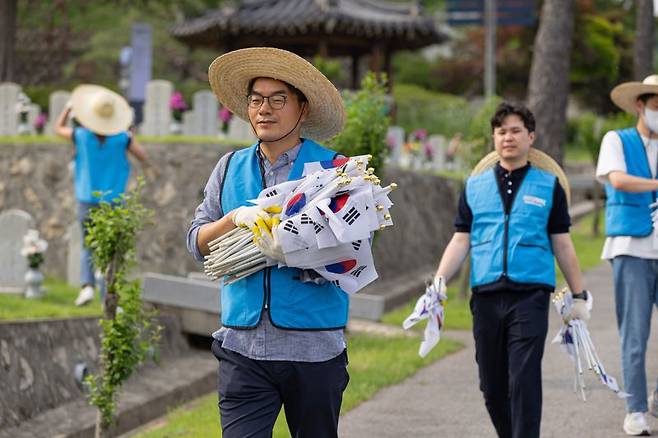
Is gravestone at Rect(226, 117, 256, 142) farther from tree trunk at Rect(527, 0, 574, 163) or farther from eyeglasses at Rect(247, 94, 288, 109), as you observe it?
eyeglasses at Rect(247, 94, 288, 109)

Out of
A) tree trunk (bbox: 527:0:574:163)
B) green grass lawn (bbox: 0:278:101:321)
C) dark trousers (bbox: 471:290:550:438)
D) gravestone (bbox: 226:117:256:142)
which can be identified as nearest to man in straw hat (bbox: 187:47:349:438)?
dark trousers (bbox: 471:290:550:438)

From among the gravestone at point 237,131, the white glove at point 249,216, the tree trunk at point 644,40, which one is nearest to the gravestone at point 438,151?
the tree trunk at point 644,40

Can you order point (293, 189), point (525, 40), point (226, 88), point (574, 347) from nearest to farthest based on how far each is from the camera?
point (293, 189)
point (226, 88)
point (574, 347)
point (525, 40)

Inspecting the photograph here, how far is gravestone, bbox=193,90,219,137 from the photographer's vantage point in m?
17.5

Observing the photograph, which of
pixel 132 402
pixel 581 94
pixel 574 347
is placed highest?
pixel 581 94

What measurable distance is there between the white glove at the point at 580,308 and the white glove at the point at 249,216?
2.64 metres

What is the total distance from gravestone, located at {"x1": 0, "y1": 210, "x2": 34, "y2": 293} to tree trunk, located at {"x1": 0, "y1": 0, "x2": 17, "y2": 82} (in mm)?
14671

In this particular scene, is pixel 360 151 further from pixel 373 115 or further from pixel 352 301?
pixel 352 301

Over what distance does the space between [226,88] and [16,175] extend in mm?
12243

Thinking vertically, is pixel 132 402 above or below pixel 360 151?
below

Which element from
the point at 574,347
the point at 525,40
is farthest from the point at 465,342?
the point at 525,40

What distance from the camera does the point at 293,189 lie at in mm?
4375

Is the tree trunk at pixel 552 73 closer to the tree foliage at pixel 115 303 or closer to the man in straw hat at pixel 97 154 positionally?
the man in straw hat at pixel 97 154

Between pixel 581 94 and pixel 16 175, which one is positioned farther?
pixel 581 94
